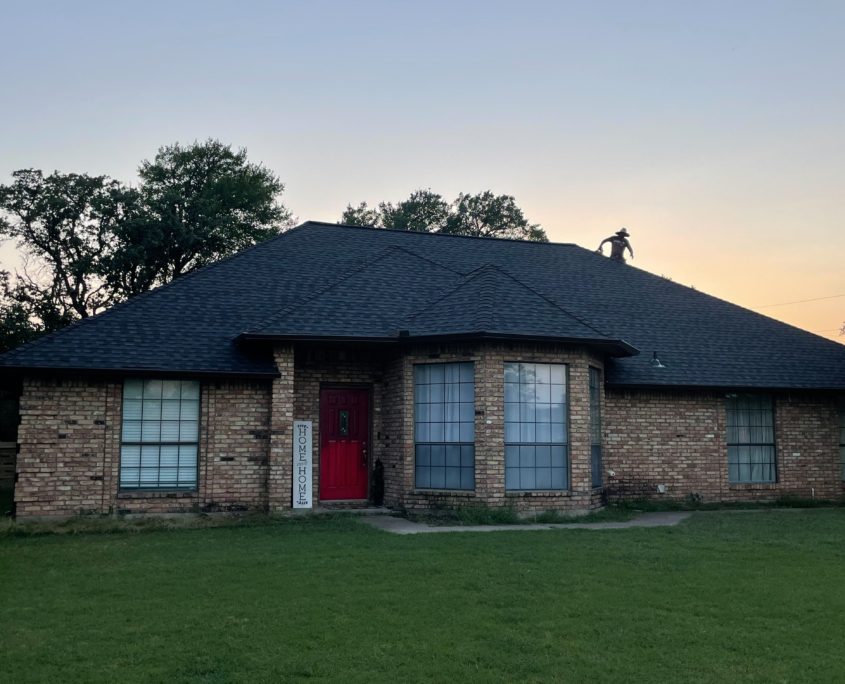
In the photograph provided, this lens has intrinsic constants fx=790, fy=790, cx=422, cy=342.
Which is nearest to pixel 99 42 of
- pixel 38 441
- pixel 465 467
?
pixel 38 441

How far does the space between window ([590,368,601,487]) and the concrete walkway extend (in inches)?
52.0

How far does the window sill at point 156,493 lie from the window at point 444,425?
3973 mm

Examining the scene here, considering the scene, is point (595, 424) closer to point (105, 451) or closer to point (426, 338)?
point (426, 338)

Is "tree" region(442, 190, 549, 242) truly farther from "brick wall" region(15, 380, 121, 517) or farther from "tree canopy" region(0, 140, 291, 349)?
"brick wall" region(15, 380, 121, 517)

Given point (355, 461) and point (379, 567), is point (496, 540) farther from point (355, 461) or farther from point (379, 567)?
point (355, 461)

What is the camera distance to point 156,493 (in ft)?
44.2

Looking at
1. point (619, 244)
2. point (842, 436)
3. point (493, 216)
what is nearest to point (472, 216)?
point (493, 216)

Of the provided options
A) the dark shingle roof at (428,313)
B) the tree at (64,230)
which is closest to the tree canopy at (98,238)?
the tree at (64,230)

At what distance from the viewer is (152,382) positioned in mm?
13648

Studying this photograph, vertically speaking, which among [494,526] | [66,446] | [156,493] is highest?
[66,446]

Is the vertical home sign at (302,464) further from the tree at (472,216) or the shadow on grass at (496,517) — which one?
the tree at (472,216)

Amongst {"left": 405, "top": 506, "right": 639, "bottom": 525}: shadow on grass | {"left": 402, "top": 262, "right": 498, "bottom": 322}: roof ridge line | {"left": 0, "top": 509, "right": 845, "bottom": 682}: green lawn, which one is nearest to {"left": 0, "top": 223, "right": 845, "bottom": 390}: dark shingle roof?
{"left": 402, "top": 262, "right": 498, "bottom": 322}: roof ridge line

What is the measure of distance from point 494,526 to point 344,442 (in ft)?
12.2

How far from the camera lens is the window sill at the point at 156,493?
13.3 m
